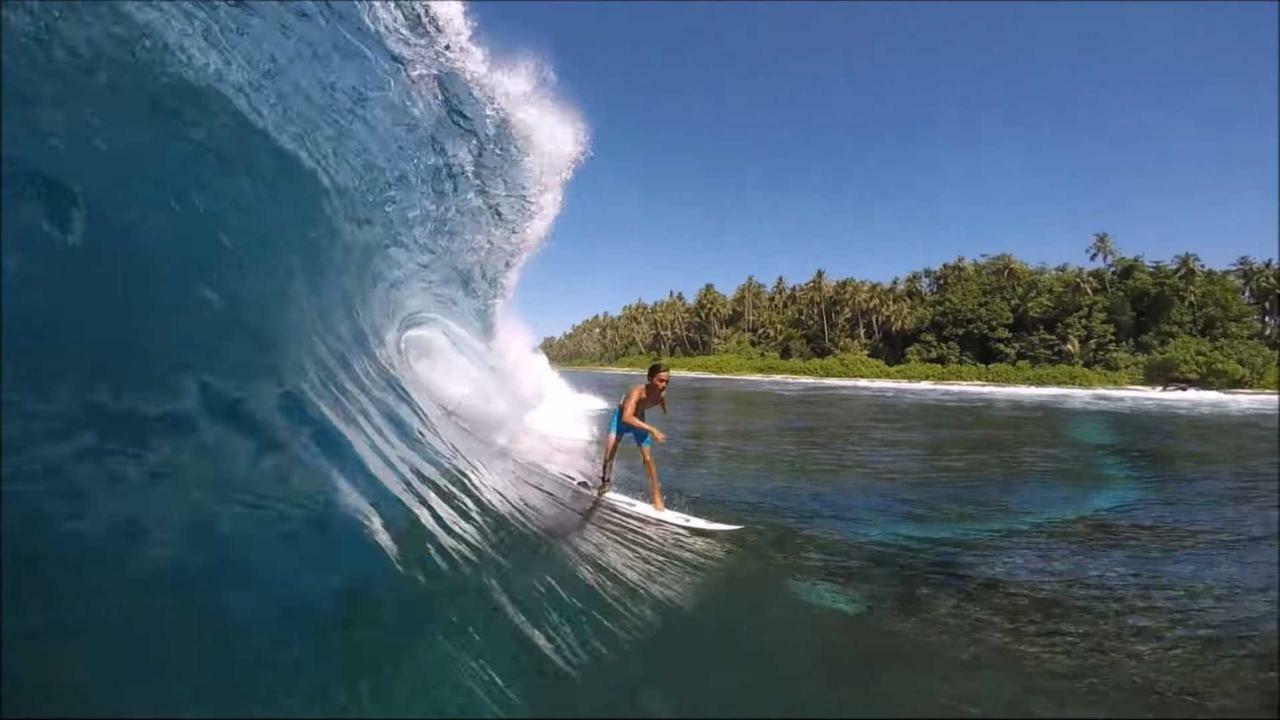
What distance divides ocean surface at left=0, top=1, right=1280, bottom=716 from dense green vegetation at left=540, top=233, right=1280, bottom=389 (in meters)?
4.05

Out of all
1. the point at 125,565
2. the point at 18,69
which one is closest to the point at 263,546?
the point at 125,565

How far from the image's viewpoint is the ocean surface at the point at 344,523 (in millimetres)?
3393

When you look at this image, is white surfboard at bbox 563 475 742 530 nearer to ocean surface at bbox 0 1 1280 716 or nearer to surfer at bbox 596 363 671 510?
surfer at bbox 596 363 671 510

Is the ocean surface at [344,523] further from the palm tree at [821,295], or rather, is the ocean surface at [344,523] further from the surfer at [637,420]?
the palm tree at [821,295]

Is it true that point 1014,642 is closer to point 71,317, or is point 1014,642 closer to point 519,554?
point 519,554

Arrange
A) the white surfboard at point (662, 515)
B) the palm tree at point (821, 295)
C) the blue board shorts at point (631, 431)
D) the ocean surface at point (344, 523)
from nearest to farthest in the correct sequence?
the ocean surface at point (344, 523), the white surfboard at point (662, 515), the blue board shorts at point (631, 431), the palm tree at point (821, 295)

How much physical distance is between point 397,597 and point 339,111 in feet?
17.9

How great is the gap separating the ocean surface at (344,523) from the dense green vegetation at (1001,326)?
4.05 metres

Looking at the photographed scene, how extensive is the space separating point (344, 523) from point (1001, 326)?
72.0m

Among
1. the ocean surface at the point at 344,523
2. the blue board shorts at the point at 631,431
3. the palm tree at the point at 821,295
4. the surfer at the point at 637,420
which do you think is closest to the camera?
the ocean surface at the point at 344,523

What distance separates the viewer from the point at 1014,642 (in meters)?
4.65

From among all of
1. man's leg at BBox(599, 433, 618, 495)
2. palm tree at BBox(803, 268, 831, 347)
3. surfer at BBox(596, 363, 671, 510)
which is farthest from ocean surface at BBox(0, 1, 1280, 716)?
palm tree at BBox(803, 268, 831, 347)

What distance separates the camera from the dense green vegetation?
15609mm

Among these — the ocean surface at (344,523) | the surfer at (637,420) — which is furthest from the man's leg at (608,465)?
the ocean surface at (344,523)
